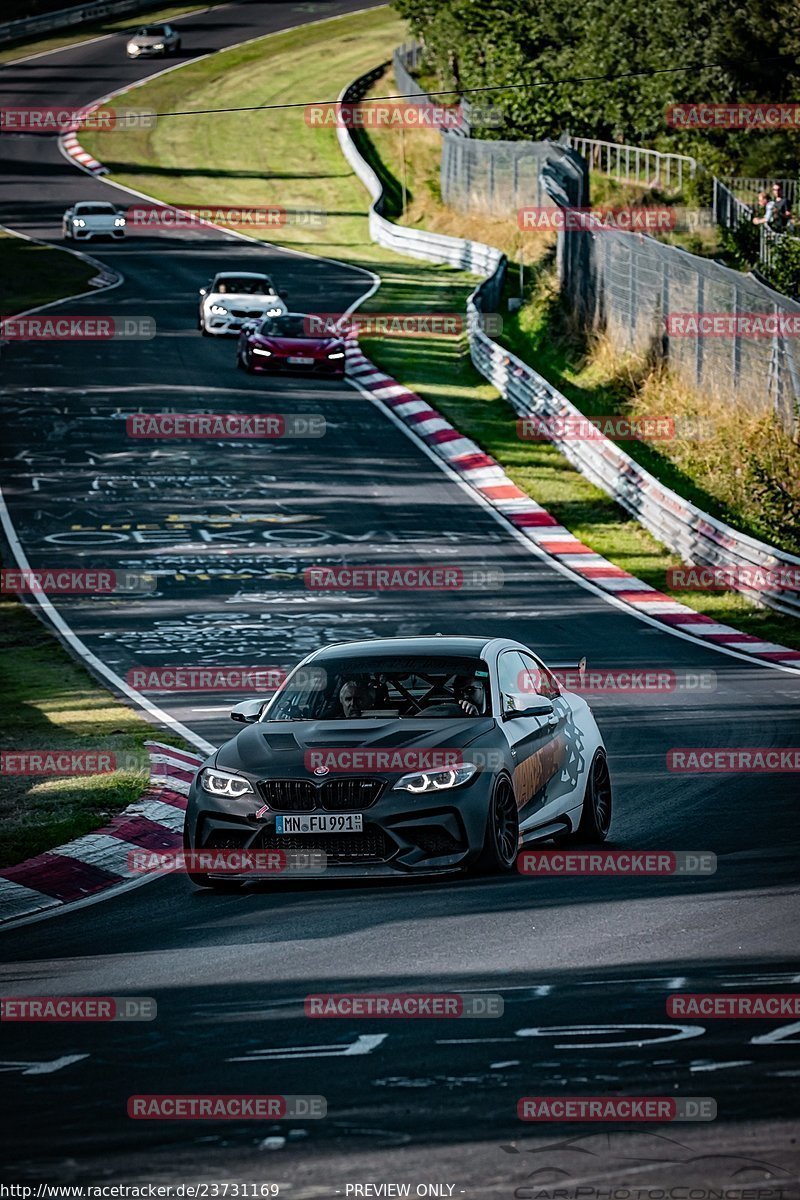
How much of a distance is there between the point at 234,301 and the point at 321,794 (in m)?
33.7

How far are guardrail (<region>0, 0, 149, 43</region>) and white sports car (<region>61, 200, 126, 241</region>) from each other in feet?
131

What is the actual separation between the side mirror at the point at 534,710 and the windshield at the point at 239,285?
32687mm

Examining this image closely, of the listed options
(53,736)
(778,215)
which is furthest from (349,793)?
(778,215)

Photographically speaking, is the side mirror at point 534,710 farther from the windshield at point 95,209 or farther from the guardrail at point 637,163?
the windshield at point 95,209

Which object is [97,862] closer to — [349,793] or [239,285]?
[349,793]

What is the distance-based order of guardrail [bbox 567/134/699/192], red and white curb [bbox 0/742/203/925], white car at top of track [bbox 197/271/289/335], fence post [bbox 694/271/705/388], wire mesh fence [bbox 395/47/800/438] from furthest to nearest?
guardrail [bbox 567/134/699/192]
white car at top of track [bbox 197/271/289/335]
fence post [bbox 694/271/705/388]
wire mesh fence [bbox 395/47/800/438]
red and white curb [bbox 0/742/203/925]

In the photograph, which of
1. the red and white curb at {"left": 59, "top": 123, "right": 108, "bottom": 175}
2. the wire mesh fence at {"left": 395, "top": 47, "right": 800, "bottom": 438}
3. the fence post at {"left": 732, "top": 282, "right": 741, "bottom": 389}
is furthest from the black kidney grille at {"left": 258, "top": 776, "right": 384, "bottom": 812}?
the red and white curb at {"left": 59, "top": 123, "right": 108, "bottom": 175}

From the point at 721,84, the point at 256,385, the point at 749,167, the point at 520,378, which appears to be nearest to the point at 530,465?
the point at 520,378

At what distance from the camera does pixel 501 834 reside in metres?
10.7

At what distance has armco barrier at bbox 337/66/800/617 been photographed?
2367 cm

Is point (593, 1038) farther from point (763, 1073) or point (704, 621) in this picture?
point (704, 621)

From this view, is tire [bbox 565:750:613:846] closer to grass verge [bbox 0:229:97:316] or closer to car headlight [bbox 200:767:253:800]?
car headlight [bbox 200:767:253:800]

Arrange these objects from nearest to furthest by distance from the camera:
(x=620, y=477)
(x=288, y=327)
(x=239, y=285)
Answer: (x=620, y=477)
(x=288, y=327)
(x=239, y=285)

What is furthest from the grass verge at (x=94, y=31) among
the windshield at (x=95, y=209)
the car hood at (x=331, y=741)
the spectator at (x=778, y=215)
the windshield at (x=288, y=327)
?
the car hood at (x=331, y=741)
